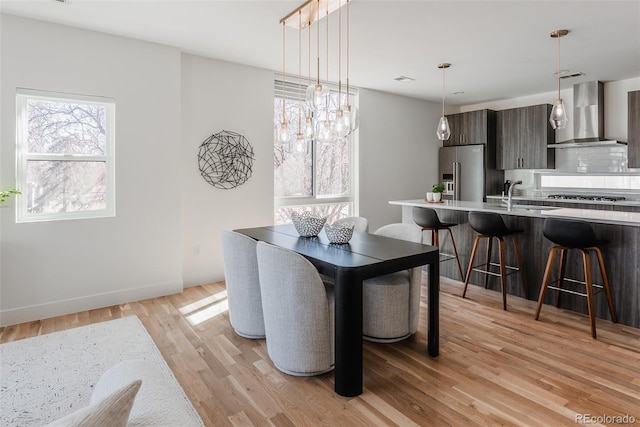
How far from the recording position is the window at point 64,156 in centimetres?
338

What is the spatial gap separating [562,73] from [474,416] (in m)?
4.81

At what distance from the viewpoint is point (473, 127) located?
21.7 feet

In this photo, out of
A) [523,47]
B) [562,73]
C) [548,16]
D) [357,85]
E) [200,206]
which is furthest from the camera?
[357,85]

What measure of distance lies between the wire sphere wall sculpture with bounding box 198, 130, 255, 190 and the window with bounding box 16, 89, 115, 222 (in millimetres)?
976

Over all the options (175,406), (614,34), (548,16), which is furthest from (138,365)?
(614,34)

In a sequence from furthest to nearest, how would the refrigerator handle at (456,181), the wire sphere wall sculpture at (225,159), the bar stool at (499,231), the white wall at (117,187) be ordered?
the refrigerator handle at (456,181) → the wire sphere wall sculpture at (225,159) → the bar stool at (499,231) → the white wall at (117,187)

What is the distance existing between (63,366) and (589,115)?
6862mm

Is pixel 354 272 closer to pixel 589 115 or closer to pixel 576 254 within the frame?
pixel 576 254

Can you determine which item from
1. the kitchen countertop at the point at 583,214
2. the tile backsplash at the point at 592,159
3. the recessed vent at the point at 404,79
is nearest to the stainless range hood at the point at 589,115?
the tile backsplash at the point at 592,159

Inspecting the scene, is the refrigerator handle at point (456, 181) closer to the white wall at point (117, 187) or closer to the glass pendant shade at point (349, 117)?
Answer: the glass pendant shade at point (349, 117)

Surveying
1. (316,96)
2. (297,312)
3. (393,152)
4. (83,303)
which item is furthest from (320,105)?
(393,152)

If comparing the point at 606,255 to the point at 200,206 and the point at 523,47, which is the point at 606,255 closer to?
the point at 523,47

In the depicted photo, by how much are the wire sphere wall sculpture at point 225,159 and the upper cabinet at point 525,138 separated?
4274mm

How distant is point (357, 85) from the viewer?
574 cm
